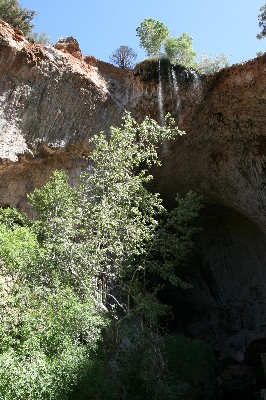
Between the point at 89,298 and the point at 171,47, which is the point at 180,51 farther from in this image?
the point at 89,298

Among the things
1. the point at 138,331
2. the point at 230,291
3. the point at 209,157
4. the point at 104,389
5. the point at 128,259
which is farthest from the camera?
the point at 230,291

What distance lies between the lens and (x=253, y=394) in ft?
42.2

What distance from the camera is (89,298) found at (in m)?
8.37

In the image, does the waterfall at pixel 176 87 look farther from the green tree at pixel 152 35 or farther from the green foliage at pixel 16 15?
the green foliage at pixel 16 15

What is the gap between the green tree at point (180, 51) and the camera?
1431 cm

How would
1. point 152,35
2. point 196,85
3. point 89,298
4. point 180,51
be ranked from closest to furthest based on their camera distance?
point 89,298
point 196,85
point 180,51
point 152,35

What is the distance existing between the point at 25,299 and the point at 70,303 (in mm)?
877

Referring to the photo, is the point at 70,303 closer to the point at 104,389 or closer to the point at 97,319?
the point at 97,319

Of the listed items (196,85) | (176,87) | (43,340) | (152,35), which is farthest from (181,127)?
(43,340)

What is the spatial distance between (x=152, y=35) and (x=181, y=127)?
4055mm

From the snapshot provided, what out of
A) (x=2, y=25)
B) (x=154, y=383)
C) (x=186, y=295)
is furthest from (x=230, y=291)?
(x=2, y=25)

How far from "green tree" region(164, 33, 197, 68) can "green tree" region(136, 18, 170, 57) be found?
1.66 feet

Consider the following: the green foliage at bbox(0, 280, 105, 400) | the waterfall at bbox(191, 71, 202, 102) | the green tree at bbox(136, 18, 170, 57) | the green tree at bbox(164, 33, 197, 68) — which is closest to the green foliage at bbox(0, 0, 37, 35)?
the green tree at bbox(136, 18, 170, 57)

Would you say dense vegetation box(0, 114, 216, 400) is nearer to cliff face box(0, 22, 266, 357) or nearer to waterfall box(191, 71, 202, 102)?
cliff face box(0, 22, 266, 357)
